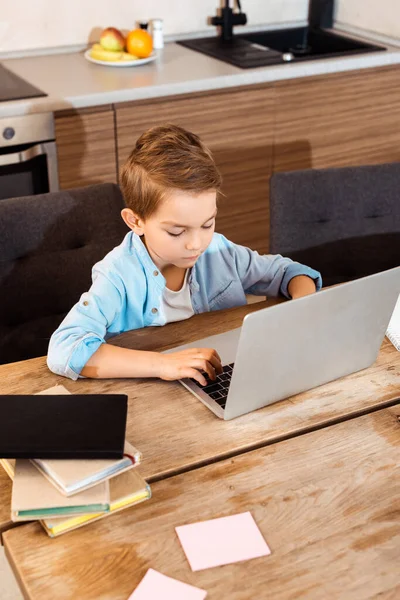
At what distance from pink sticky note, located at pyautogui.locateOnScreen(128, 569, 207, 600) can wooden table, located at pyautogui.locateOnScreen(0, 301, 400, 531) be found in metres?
0.20

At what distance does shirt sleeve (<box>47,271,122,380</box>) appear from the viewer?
147 cm

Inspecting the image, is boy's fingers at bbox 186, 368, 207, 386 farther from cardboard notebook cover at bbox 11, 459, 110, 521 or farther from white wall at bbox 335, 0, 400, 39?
white wall at bbox 335, 0, 400, 39

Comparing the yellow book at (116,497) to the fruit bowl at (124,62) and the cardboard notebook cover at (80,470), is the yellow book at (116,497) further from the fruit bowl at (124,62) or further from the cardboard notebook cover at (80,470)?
the fruit bowl at (124,62)

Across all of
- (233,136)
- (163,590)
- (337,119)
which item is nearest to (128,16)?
(233,136)

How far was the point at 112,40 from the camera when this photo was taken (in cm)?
306

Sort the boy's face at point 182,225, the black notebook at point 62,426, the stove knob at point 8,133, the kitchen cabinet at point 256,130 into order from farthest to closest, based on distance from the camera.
Answer: the kitchen cabinet at point 256,130
the stove knob at point 8,133
the boy's face at point 182,225
the black notebook at point 62,426

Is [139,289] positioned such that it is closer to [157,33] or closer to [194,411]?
[194,411]

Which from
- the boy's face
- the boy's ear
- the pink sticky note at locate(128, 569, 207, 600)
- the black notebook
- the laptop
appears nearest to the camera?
the pink sticky note at locate(128, 569, 207, 600)

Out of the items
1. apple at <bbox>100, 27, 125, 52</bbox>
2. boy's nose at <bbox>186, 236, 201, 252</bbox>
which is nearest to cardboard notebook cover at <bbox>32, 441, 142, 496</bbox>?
boy's nose at <bbox>186, 236, 201, 252</bbox>

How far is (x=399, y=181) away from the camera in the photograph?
220cm

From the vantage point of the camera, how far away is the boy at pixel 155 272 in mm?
1474

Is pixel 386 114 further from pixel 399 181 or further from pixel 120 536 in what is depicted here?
pixel 120 536

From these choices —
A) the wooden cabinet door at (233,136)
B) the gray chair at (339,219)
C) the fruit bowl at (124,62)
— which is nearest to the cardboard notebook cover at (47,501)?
the gray chair at (339,219)

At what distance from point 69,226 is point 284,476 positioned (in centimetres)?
96
